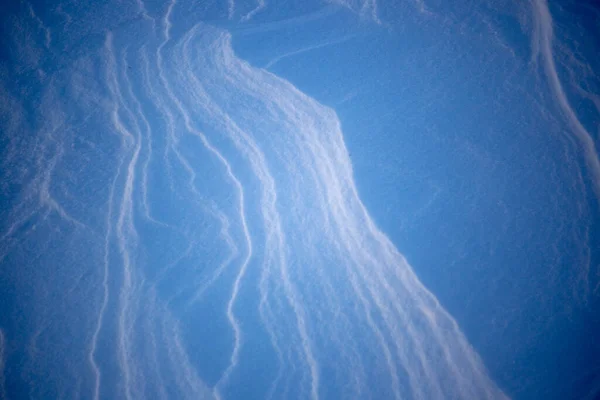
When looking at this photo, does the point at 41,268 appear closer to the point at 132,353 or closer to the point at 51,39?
the point at 132,353

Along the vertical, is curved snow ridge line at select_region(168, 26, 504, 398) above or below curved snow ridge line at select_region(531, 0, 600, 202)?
below

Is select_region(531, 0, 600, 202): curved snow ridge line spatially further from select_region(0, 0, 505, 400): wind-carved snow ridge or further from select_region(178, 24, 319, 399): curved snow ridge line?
select_region(178, 24, 319, 399): curved snow ridge line

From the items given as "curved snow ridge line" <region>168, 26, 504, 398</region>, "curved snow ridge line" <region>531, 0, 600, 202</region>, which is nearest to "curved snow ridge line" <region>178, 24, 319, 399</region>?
"curved snow ridge line" <region>168, 26, 504, 398</region>

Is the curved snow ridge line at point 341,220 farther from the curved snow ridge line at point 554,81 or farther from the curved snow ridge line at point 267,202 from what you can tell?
the curved snow ridge line at point 554,81

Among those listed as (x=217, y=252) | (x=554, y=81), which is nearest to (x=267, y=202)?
(x=217, y=252)

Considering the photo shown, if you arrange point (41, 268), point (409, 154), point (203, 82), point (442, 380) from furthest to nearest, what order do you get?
1. point (203, 82)
2. point (409, 154)
3. point (41, 268)
4. point (442, 380)

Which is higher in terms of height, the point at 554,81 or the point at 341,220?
the point at 554,81

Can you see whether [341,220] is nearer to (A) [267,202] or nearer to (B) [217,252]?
(A) [267,202]

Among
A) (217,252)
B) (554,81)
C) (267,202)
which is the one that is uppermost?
(554,81)

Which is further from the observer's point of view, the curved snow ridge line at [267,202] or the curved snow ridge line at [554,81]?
the curved snow ridge line at [554,81]

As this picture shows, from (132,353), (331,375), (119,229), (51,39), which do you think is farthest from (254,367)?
(51,39)

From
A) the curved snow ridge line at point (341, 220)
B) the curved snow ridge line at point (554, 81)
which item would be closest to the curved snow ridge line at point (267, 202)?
the curved snow ridge line at point (341, 220)
